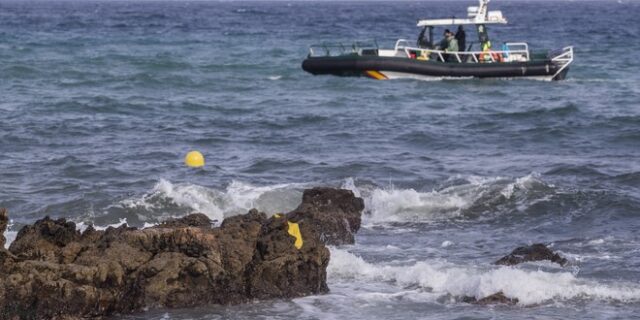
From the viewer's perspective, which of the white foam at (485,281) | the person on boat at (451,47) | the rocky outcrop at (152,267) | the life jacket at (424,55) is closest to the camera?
the rocky outcrop at (152,267)

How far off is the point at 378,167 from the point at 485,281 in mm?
7366

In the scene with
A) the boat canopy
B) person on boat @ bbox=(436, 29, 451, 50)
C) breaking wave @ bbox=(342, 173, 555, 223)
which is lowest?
breaking wave @ bbox=(342, 173, 555, 223)

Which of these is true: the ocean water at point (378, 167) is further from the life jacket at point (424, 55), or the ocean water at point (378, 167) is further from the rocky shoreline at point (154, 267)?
the life jacket at point (424, 55)

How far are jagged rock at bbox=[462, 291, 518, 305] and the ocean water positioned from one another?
3.0 inches

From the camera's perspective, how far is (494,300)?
10.9 m

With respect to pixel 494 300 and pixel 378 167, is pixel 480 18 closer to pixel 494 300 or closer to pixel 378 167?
pixel 378 167

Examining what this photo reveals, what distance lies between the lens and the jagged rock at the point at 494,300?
10.8m

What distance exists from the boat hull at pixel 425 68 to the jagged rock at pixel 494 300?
19.8 metres

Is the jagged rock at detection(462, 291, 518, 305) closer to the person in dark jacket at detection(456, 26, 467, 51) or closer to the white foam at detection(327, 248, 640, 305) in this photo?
the white foam at detection(327, 248, 640, 305)

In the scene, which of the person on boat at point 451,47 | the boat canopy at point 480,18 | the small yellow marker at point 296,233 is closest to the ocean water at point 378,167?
the small yellow marker at point 296,233

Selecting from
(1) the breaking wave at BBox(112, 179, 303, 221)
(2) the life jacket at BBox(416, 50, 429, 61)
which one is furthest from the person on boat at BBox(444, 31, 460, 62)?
(1) the breaking wave at BBox(112, 179, 303, 221)

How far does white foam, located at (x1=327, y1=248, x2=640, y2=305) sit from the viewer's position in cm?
1098

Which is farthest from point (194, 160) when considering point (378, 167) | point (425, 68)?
point (425, 68)

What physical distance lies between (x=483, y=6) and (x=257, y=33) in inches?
1058
